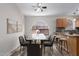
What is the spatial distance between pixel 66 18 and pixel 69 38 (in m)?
1.44

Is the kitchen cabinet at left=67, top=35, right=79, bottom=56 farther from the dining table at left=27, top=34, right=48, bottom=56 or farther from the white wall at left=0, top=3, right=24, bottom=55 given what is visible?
the white wall at left=0, top=3, right=24, bottom=55

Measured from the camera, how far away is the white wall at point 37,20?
312 centimetres

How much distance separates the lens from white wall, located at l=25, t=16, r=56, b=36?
312 centimetres

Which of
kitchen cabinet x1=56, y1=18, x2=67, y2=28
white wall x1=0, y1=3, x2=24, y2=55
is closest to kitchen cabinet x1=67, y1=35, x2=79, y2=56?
kitchen cabinet x1=56, y1=18, x2=67, y2=28

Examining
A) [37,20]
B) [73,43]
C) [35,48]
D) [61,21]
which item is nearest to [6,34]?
[35,48]

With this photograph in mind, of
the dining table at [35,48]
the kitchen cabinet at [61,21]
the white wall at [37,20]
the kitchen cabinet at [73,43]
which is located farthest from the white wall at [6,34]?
the kitchen cabinet at [73,43]

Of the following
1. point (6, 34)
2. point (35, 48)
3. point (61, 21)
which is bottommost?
point (35, 48)

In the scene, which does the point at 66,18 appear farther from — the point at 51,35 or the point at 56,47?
the point at 56,47

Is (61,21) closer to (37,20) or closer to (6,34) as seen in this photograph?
(37,20)

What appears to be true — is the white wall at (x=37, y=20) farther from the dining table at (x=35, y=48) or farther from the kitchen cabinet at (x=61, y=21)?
the dining table at (x=35, y=48)

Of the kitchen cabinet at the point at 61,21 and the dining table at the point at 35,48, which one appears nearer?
Result: the dining table at the point at 35,48

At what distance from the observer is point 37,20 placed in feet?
10.3

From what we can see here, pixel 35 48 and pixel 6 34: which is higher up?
pixel 6 34

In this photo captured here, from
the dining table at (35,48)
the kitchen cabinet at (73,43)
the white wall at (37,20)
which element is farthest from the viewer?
the kitchen cabinet at (73,43)
